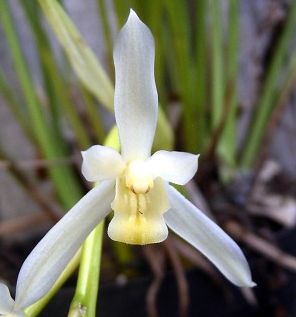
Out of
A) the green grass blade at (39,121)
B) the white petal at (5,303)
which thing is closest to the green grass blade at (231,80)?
the green grass blade at (39,121)

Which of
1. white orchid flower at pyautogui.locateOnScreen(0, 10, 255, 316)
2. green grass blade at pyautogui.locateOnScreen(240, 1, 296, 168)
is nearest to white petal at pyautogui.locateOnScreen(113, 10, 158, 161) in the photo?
white orchid flower at pyautogui.locateOnScreen(0, 10, 255, 316)

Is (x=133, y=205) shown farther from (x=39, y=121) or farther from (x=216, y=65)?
(x=216, y=65)

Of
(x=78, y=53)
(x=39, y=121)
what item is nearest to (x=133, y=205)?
(x=78, y=53)

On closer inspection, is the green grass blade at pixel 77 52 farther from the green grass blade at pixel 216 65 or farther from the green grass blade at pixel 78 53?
the green grass blade at pixel 216 65

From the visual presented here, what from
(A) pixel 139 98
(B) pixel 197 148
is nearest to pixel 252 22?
(B) pixel 197 148

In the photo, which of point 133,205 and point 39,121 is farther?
point 39,121

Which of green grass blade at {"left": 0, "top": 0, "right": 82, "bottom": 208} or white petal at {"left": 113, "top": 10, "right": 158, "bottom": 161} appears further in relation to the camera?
green grass blade at {"left": 0, "top": 0, "right": 82, "bottom": 208}

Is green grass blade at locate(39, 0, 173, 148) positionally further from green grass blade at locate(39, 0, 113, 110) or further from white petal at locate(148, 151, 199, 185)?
white petal at locate(148, 151, 199, 185)

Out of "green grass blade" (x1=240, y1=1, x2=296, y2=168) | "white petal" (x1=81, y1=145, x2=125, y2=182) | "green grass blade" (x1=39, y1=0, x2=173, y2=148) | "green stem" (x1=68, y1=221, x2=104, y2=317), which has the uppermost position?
"green grass blade" (x1=39, y1=0, x2=173, y2=148)
